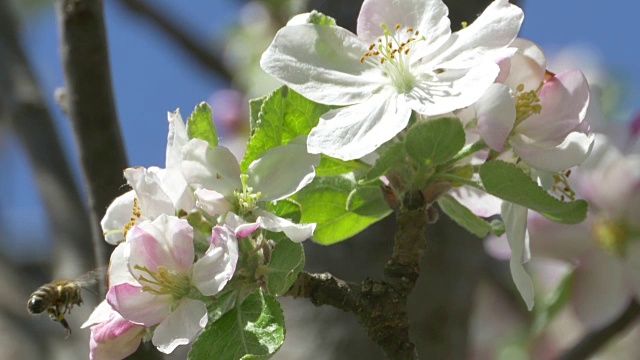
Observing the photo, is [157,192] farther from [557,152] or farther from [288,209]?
[557,152]

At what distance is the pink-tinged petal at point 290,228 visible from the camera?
82 cm

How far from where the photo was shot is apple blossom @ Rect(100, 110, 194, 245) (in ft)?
2.80

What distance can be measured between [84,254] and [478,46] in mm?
1267

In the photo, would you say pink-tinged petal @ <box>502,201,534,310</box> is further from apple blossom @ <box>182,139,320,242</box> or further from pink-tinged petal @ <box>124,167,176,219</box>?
pink-tinged petal @ <box>124,167,176,219</box>

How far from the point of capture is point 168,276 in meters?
0.84

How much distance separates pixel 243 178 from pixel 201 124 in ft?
0.25

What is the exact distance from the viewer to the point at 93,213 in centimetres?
127

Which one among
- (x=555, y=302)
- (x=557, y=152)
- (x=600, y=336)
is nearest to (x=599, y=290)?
(x=555, y=302)

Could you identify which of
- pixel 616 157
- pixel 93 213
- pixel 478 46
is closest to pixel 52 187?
pixel 93 213

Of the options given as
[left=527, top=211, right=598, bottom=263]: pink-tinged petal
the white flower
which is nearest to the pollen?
the white flower

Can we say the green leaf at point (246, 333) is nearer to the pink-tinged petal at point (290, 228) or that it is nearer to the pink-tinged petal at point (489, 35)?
the pink-tinged petal at point (290, 228)

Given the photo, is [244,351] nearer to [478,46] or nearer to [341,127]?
[341,127]

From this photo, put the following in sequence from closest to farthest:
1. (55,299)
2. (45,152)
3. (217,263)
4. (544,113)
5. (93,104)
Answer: (217,263)
(544,113)
(55,299)
(93,104)
(45,152)

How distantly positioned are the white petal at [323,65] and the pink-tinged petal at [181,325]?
0.23m
